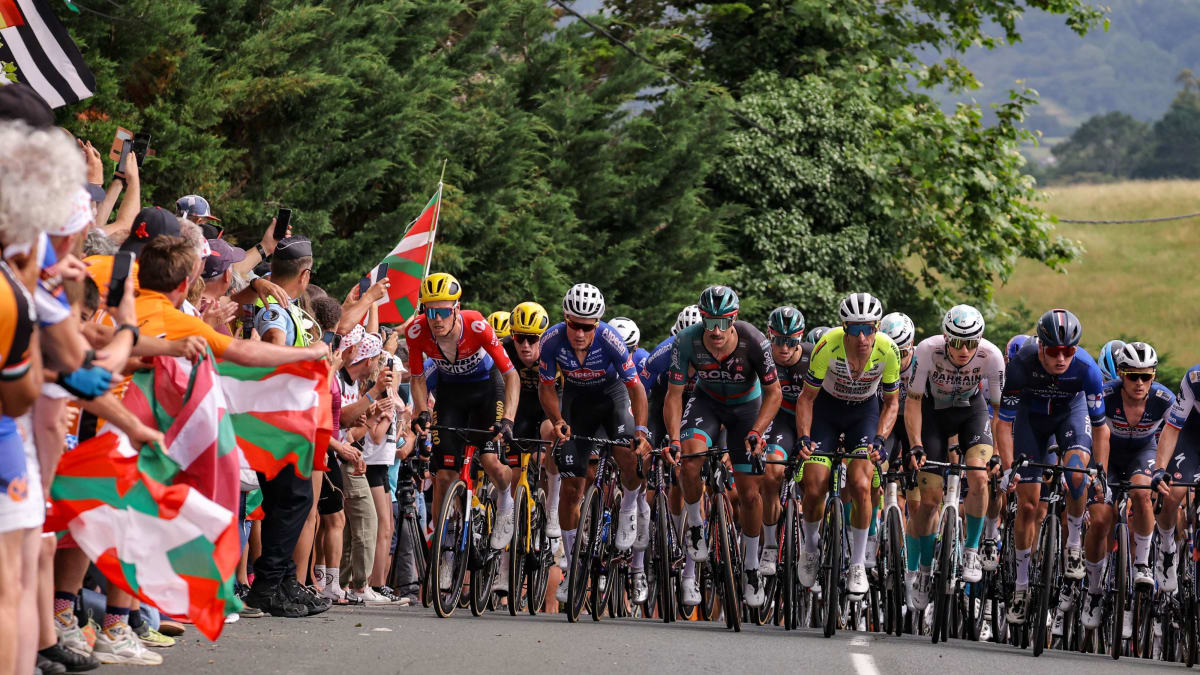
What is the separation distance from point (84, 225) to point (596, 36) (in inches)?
1045

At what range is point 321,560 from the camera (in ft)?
38.4

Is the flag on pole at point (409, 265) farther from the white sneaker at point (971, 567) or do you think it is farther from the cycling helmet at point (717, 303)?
the white sneaker at point (971, 567)

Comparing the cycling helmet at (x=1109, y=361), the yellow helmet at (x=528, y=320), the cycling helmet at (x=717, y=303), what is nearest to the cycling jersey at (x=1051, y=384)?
the cycling helmet at (x=1109, y=361)

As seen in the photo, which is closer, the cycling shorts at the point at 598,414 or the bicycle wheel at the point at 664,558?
the bicycle wheel at the point at 664,558

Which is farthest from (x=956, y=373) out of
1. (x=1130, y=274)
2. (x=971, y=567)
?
(x=1130, y=274)

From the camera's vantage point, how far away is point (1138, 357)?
12867 millimetres

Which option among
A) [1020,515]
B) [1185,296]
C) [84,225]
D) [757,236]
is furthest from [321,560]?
[1185,296]

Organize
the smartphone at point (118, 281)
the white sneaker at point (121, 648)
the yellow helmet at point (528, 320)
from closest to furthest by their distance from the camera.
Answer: the smartphone at point (118, 281) → the white sneaker at point (121, 648) → the yellow helmet at point (528, 320)

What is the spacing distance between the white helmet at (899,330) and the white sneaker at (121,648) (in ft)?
24.9

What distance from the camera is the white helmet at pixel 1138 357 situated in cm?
1286

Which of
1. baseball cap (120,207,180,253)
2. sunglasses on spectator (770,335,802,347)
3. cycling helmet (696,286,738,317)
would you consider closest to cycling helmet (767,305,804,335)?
sunglasses on spectator (770,335,802,347)

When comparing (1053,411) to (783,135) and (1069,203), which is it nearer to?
(783,135)

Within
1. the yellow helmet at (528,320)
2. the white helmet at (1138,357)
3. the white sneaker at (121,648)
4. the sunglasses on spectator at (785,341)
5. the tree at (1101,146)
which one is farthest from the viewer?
the tree at (1101,146)

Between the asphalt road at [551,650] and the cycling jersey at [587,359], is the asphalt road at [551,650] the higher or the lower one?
the lower one
